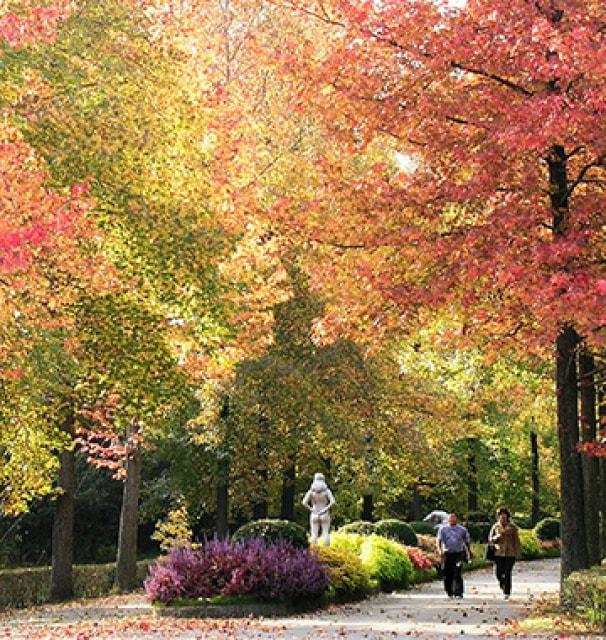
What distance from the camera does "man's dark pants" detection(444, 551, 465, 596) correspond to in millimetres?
19234

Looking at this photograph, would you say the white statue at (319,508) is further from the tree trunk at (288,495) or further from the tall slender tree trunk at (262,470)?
the tree trunk at (288,495)

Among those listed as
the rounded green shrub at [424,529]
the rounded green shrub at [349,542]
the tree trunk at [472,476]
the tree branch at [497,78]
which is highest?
the tree branch at [497,78]

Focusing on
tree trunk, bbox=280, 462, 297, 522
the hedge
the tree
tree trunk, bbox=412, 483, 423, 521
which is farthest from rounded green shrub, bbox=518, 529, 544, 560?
the tree

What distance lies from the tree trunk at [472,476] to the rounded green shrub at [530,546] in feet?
14.7

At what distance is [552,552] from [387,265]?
28052 millimetres

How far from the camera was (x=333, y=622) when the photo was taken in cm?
1445

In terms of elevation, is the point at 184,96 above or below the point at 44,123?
above

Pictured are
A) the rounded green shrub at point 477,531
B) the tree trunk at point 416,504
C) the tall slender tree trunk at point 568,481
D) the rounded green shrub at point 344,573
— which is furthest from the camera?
the tree trunk at point 416,504

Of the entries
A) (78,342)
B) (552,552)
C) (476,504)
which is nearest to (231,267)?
(78,342)

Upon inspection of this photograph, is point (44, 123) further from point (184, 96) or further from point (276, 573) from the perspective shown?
point (276, 573)

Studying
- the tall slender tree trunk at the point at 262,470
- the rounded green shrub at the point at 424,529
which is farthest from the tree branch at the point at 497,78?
the rounded green shrub at the point at 424,529

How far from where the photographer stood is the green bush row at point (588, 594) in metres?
12.0

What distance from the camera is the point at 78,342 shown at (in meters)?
16.3

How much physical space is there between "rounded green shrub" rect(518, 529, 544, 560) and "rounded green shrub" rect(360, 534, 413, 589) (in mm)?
14175
